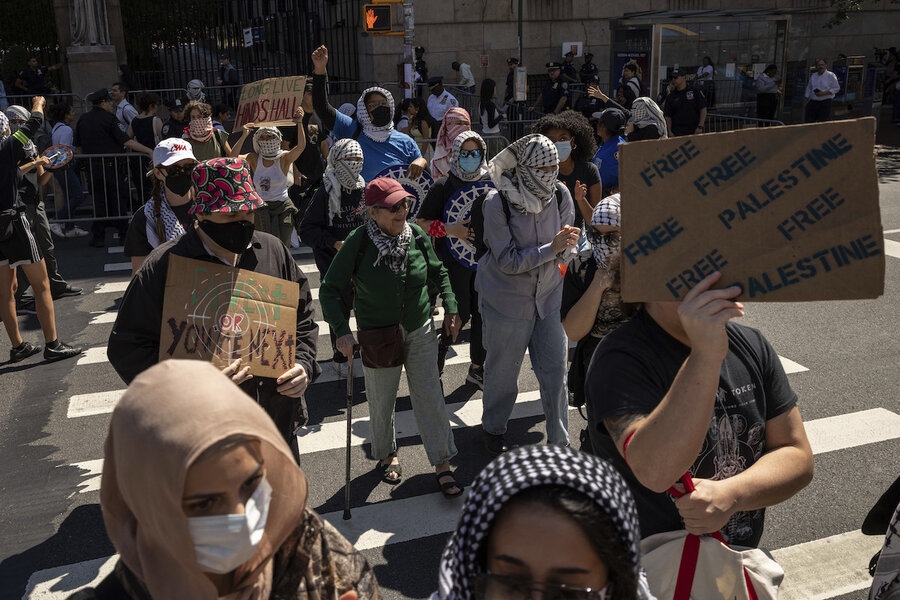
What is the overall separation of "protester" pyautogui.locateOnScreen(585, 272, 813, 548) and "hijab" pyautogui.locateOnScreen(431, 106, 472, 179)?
605cm

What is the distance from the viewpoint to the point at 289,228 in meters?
9.25

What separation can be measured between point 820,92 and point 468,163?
17.1 m

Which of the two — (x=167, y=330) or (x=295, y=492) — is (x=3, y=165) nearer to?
(x=167, y=330)

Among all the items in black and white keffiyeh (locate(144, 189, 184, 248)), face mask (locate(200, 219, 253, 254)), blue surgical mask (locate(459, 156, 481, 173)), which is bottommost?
black and white keffiyeh (locate(144, 189, 184, 248))

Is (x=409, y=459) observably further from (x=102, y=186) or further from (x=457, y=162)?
(x=102, y=186)

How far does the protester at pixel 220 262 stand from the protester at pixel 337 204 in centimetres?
305

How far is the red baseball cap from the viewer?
5137mm

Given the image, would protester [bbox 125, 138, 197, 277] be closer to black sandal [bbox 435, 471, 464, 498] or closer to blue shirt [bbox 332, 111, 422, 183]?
black sandal [bbox 435, 471, 464, 498]

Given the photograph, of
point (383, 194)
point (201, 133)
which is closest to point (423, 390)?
point (383, 194)

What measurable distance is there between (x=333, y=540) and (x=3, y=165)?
254 inches

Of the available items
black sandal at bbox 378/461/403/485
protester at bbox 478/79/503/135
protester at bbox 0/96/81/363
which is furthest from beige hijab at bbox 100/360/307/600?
protester at bbox 478/79/503/135

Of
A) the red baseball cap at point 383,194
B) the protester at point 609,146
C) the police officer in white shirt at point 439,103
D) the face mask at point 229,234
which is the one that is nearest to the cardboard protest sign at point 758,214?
the face mask at point 229,234

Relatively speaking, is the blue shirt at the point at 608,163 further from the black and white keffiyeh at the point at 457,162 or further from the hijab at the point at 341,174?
the hijab at the point at 341,174

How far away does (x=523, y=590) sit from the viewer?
70.9 inches
